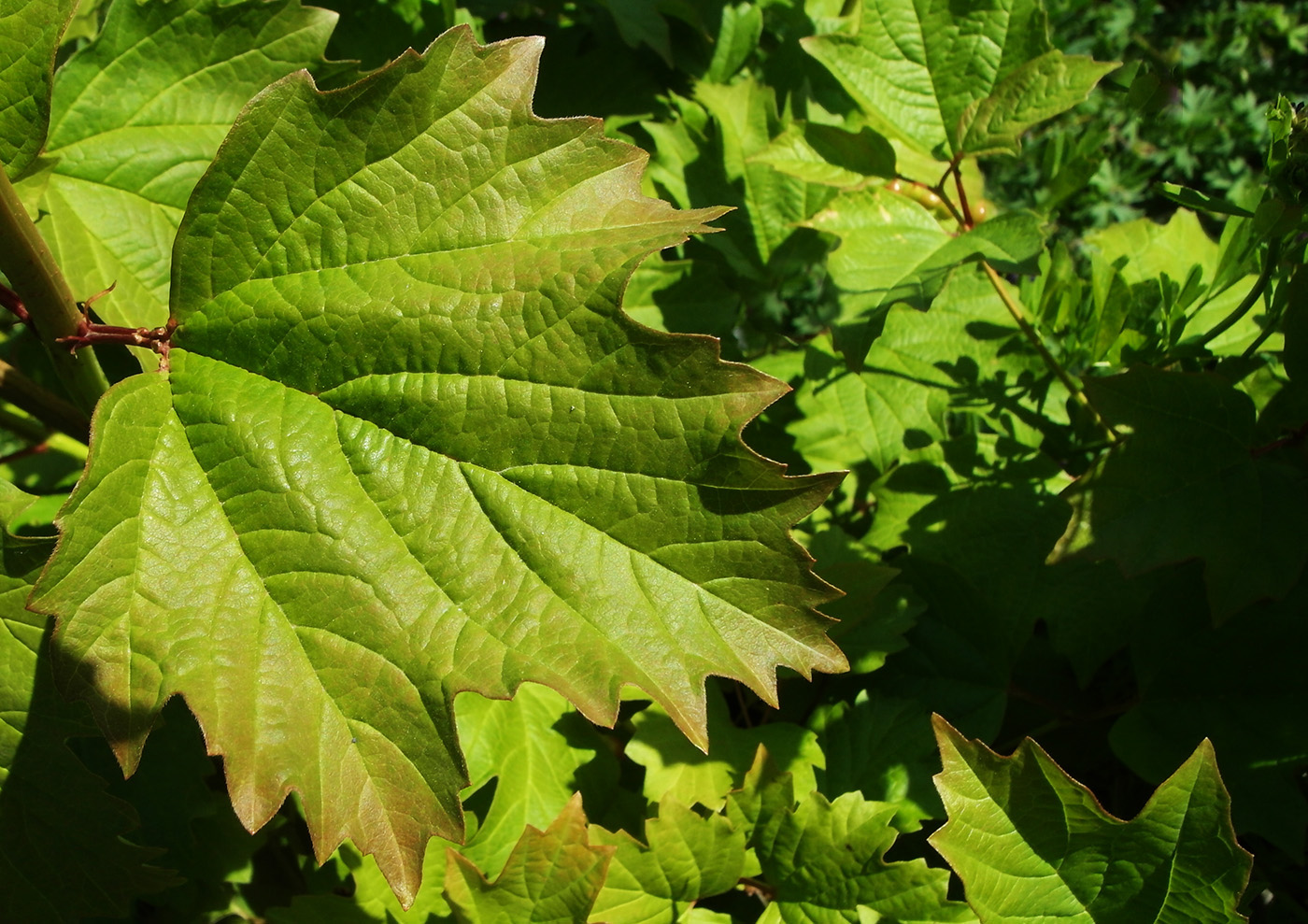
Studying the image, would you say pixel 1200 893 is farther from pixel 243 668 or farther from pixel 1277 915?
pixel 243 668

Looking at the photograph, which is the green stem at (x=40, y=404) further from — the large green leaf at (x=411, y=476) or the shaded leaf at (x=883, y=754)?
the shaded leaf at (x=883, y=754)

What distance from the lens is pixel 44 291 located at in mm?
1018

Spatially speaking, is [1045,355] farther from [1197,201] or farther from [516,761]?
[516,761]

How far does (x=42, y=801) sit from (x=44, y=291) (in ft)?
1.91

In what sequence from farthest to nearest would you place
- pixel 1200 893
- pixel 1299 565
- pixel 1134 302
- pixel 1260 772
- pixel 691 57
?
pixel 691 57 → pixel 1134 302 → pixel 1260 772 → pixel 1299 565 → pixel 1200 893

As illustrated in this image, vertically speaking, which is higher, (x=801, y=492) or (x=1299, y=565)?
(x=801, y=492)

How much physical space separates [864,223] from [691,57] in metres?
0.63

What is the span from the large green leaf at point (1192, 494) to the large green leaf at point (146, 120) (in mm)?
1226

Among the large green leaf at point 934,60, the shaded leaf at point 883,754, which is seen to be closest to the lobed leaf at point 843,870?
the shaded leaf at point 883,754

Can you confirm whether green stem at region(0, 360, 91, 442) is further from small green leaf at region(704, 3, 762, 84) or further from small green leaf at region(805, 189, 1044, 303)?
small green leaf at region(704, 3, 762, 84)

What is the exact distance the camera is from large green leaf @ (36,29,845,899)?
97cm

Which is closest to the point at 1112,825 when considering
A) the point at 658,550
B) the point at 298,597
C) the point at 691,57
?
the point at 658,550

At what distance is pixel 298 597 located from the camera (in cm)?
100

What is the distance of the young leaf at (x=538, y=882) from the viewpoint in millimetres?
1233
